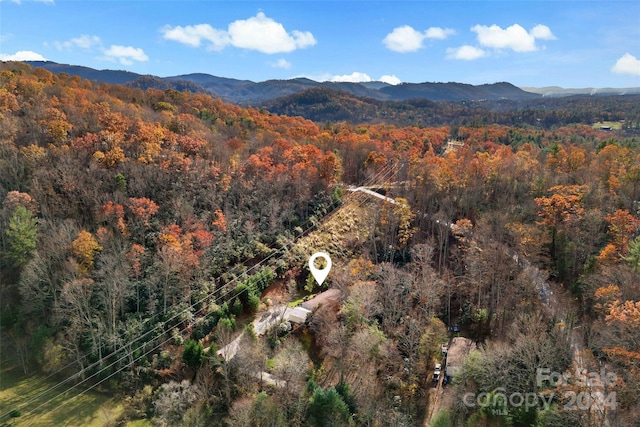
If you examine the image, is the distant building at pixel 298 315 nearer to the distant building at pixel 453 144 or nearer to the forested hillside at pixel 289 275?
the forested hillside at pixel 289 275

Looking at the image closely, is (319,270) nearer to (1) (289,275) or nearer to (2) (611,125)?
(1) (289,275)

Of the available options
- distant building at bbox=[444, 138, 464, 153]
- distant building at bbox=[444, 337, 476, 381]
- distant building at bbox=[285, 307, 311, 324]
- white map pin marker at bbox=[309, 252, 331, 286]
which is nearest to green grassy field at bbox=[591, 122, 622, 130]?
distant building at bbox=[444, 138, 464, 153]

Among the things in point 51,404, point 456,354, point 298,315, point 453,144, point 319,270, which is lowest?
point 51,404

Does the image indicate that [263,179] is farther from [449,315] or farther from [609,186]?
[609,186]

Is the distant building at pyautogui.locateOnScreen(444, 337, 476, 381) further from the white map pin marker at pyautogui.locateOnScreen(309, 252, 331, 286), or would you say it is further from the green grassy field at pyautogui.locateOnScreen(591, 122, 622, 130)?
the green grassy field at pyautogui.locateOnScreen(591, 122, 622, 130)

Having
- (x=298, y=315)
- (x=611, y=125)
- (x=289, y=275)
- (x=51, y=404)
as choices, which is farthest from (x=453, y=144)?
(x=51, y=404)
